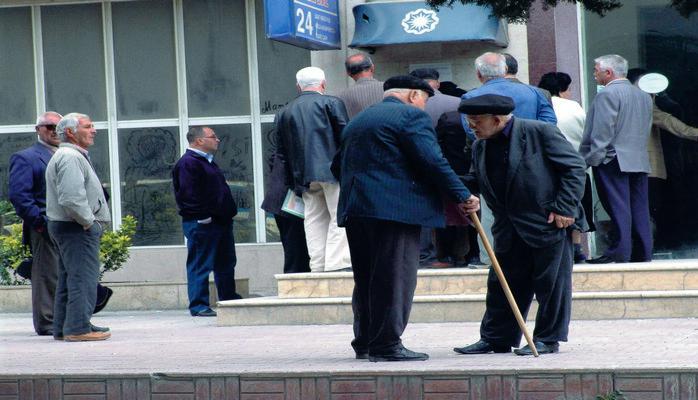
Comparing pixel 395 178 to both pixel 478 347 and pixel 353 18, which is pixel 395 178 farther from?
pixel 353 18

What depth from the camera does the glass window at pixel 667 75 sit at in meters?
15.3

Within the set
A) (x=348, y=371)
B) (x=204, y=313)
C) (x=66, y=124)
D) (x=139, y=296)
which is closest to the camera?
(x=348, y=371)

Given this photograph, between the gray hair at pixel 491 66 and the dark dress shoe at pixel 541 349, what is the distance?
328 centimetres

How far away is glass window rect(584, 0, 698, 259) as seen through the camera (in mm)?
15344

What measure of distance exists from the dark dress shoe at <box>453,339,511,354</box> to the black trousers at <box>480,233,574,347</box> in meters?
0.03

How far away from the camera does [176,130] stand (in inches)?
680

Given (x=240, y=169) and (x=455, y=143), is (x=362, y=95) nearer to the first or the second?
(x=455, y=143)

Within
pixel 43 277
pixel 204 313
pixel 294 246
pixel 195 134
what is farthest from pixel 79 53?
pixel 43 277

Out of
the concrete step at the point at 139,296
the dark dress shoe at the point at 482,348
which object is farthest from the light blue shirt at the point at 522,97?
the concrete step at the point at 139,296

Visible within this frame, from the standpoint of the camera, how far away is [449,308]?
41.3ft

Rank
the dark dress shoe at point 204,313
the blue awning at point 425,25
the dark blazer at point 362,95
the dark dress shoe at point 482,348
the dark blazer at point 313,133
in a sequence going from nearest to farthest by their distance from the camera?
A: the dark dress shoe at point 482,348 < the dark blazer at point 313,133 < the dark blazer at point 362,95 < the dark dress shoe at point 204,313 < the blue awning at point 425,25

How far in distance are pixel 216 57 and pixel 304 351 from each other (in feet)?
24.3

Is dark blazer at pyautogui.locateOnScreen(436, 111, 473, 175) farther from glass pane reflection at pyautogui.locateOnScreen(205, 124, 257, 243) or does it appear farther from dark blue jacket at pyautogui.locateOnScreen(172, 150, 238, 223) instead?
glass pane reflection at pyautogui.locateOnScreen(205, 124, 257, 243)

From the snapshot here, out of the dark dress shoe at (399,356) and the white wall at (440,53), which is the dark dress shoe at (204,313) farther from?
the dark dress shoe at (399,356)
